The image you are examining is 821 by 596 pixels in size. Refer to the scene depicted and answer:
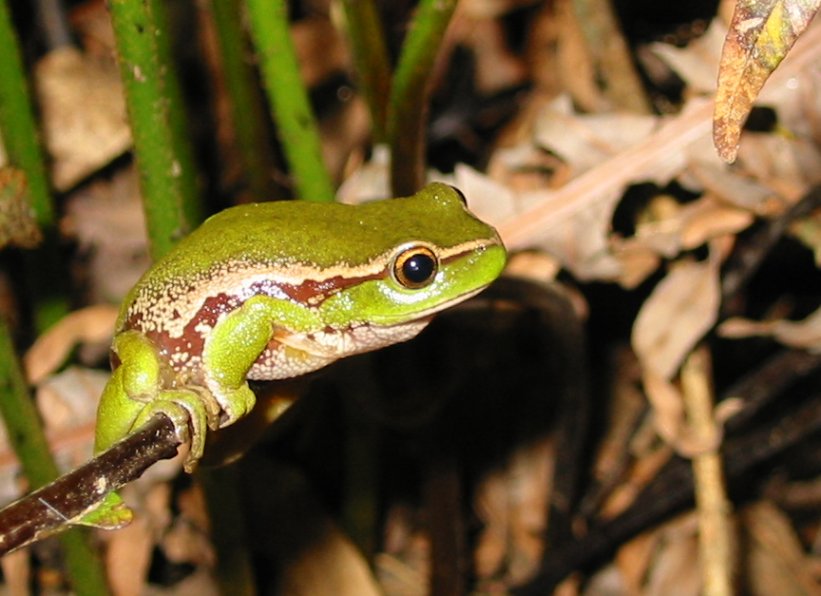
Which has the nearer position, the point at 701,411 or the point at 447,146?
the point at 701,411

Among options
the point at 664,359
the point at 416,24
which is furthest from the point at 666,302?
the point at 416,24

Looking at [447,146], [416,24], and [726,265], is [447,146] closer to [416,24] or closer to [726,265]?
[726,265]

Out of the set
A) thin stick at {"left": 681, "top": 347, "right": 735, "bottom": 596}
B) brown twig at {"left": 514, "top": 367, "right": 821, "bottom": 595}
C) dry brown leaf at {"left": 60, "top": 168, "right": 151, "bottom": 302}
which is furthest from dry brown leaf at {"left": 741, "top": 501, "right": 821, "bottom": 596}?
dry brown leaf at {"left": 60, "top": 168, "right": 151, "bottom": 302}

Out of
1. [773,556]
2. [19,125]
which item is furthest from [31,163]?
[773,556]

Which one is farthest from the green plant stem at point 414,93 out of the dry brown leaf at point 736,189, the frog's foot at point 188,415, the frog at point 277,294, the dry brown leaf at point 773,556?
the dry brown leaf at point 773,556

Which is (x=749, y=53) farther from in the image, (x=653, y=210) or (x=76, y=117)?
(x=76, y=117)

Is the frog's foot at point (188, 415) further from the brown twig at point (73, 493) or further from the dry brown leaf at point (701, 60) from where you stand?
the dry brown leaf at point (701, 60)

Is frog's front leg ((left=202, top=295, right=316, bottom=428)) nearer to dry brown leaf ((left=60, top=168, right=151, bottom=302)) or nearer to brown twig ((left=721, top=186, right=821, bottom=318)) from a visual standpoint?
brown twig ((left=721, top=186, right=821, bottom=318))
